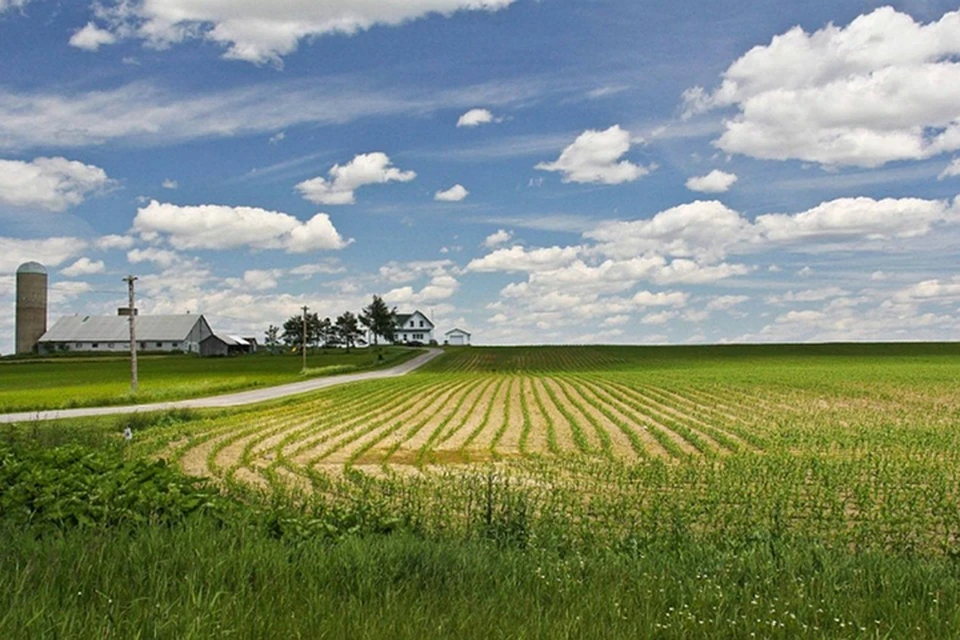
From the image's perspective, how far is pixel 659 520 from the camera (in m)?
13.7

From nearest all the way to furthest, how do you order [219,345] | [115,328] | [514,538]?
[514,538] → [115,328] → [219,345]

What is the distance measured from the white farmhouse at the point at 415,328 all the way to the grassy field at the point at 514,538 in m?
164

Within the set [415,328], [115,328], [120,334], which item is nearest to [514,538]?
[120,334]

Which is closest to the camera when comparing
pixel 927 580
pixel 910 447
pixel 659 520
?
pixel 927 580

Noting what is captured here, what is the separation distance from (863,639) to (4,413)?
41.9 m

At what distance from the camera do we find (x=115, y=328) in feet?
471

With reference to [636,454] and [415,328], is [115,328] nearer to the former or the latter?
[415,328]

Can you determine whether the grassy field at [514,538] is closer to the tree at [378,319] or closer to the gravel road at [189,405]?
the gravel road at [189,405]

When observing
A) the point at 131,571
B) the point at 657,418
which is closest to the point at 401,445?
the point at 657,418

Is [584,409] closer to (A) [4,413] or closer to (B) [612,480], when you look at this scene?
(B) [612,480]

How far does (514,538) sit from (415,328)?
613 feet

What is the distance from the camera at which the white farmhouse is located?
Result: 19512 cm

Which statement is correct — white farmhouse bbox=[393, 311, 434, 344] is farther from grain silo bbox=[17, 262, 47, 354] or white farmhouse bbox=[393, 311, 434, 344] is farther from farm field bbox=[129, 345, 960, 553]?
farm field bbox=[129, 345, 960, 553]

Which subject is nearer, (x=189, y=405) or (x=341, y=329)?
(x=189, y=405)
